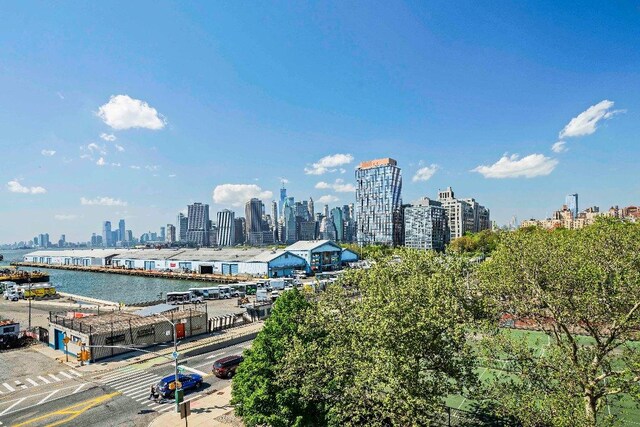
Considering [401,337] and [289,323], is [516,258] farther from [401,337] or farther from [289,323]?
[289,323]

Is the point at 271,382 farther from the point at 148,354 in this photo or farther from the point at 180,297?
the point at 180,297

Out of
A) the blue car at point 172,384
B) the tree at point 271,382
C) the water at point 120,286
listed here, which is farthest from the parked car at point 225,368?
the water at point 120,286

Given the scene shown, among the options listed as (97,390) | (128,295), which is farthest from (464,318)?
(128,295)

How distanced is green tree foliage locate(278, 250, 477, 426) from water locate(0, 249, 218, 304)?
3329 inches

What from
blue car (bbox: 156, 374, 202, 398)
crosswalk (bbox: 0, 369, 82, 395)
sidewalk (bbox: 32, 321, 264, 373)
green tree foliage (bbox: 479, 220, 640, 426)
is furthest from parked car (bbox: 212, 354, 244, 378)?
green tree foliage (bbox: 479, 220, 640, 426)

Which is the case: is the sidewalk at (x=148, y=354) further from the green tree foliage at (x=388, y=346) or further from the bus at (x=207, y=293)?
the bus at (x=207, y=293)

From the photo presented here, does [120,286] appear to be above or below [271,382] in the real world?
below

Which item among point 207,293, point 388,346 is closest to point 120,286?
point 207,293

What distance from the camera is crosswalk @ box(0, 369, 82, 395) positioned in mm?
34241

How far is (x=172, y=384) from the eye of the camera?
104 ft

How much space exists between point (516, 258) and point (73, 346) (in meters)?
47.0

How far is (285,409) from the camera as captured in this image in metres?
20.7

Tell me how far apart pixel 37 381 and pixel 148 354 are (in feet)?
33.8

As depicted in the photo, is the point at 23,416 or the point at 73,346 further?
the point at 73,346
